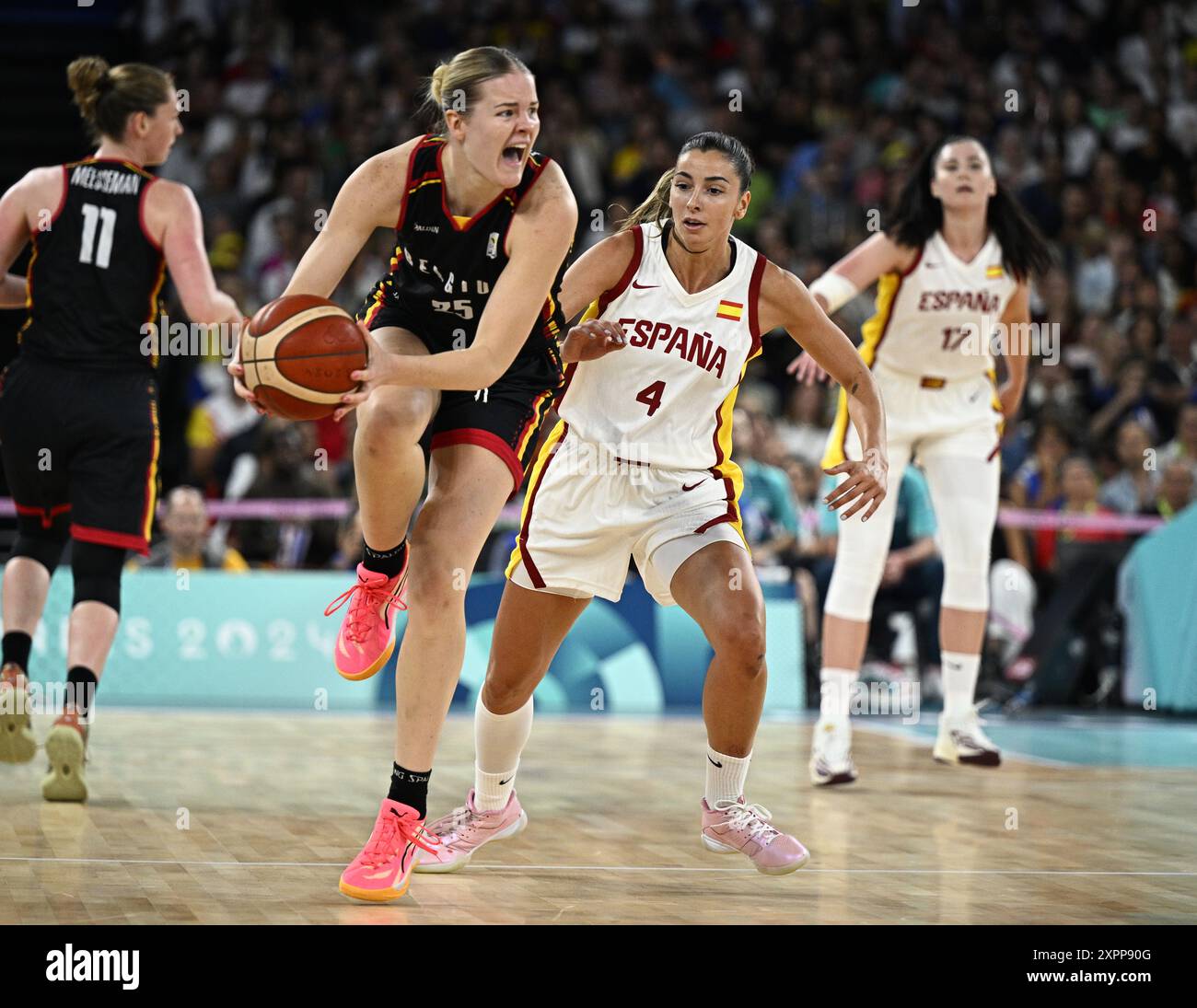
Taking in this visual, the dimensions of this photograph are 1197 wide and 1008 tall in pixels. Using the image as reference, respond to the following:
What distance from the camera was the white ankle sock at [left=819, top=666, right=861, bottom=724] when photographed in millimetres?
6270

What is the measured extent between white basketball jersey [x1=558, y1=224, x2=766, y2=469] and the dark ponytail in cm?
225

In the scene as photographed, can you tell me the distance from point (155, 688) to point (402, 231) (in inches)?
220

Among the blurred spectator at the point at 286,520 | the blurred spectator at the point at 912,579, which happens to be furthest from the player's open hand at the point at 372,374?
the blurred spectator at the point at 286,520

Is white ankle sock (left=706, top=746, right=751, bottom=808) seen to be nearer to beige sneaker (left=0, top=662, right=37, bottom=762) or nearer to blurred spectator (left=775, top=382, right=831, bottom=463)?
beige sneaker (left=0, top=662, right=37, bottom=762)

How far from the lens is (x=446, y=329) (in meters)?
4.23

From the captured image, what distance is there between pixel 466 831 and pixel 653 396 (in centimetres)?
128

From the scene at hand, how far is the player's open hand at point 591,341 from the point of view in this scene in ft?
14.2

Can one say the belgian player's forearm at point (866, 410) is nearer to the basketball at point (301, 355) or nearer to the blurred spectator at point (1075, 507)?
the basketball at point (301, 355)

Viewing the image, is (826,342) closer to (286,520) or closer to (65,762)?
(65,762)

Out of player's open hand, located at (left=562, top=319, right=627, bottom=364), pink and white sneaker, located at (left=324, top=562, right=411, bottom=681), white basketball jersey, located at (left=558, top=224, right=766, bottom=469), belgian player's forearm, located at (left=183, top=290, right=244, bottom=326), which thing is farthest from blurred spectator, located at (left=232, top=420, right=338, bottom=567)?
player's open hand, located at (left=562, top=319, right=627, bottom=364)

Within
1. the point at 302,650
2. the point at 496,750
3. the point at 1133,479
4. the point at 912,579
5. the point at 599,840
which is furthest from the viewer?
the point at 1133,479

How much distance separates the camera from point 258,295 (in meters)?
12.4

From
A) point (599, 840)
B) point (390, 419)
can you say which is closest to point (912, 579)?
point (599, 840)

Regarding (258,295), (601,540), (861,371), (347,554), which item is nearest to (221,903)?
(601,540)
